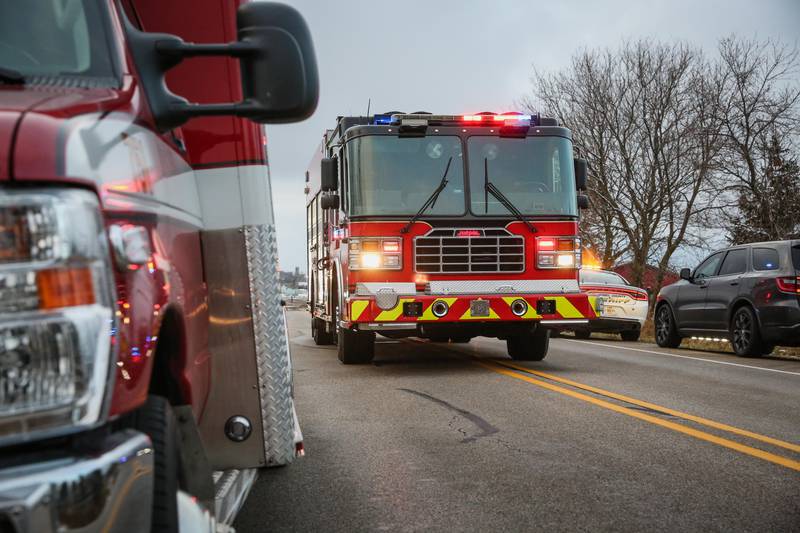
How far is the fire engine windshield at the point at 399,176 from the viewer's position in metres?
10.5

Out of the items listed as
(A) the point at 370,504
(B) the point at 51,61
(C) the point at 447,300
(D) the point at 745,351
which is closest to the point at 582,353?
(D) the point at 745,351

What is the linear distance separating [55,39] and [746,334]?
12.9 metres

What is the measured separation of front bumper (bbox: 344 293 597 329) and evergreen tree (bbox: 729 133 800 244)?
21.8 metres

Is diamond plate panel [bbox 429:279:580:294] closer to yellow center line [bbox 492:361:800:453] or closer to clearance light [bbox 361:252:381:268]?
clearance light [bbox 361:252:381:268]

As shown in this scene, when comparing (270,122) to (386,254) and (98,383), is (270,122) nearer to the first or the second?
(98,383)

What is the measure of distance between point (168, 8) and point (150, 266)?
1567mm

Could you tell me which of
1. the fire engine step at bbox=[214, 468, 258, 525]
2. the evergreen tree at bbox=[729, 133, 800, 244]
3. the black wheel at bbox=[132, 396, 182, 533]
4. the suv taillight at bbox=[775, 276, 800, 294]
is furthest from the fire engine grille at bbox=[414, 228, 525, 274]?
the evergreen tree at bbox=[729, 133, 800, 244]

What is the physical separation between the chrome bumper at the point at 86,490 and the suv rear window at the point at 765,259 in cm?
1257

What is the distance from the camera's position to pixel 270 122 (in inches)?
105

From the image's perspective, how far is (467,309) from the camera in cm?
1049

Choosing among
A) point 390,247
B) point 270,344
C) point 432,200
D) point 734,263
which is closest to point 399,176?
point 432,200

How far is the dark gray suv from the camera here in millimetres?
12516

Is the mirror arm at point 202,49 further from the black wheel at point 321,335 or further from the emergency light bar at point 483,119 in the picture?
the black wheel at point 321,335

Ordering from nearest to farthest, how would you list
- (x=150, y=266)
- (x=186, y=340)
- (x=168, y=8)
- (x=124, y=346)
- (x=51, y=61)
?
(x=124, y=346) → (x=150, y=266) → (x=51, y=61) → (x=186, y=340) → (x=168, y=8)
